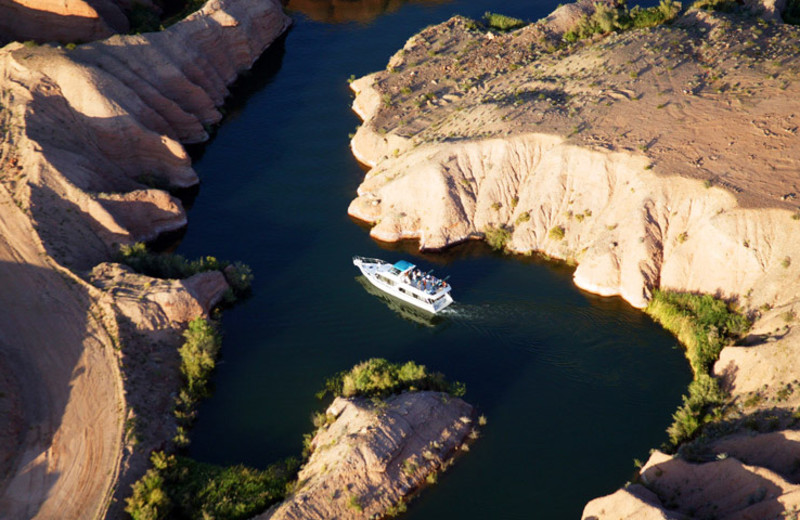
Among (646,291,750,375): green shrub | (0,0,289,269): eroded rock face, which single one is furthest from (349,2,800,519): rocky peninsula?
(0,0,289,269): eroded rock face

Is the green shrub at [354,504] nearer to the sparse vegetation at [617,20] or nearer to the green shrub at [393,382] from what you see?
the green shrub at [393,382]

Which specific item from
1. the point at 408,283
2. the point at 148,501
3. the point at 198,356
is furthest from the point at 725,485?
the point at 198,356

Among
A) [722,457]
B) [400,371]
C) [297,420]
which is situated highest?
[722,457]

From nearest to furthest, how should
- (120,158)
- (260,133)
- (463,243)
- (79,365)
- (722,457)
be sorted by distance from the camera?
1. (722,457)
2. (79,365)
3. (463,243)
4. (120,158)
5. (260,133)

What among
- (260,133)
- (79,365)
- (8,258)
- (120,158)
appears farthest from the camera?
(260,133)

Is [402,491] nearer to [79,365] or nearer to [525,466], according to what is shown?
[525,466]

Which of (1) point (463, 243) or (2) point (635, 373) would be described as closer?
(2) point (635, 373)

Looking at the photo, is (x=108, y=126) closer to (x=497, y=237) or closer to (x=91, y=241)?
(x=91, y=241)

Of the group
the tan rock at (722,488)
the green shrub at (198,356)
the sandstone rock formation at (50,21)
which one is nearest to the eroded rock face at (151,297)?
the green shrub at (198,356)

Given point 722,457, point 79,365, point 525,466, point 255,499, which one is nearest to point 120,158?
point 79,365
